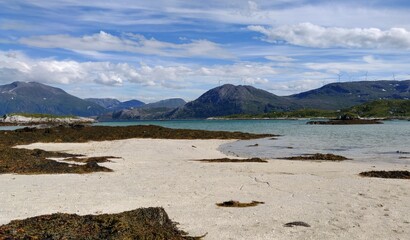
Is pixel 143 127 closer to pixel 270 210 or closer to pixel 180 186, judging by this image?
pixel 180 186

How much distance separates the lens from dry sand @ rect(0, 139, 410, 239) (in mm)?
11633

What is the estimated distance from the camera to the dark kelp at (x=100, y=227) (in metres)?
9.45

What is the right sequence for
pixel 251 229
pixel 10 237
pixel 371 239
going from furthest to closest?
1. pixel 251 229
2. pixel 371 239
3. pixel 10 237

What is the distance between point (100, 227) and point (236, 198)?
7557 mm

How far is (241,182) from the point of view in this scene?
21156mm

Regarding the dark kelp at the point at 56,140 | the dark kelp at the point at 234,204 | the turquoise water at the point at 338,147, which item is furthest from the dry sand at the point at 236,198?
the turquoise water at the point at 338,147

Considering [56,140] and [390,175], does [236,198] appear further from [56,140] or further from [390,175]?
[56,140]

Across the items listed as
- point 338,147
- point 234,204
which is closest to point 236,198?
point 234,204

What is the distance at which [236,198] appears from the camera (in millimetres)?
16531

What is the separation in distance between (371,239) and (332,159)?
2596 centimetres

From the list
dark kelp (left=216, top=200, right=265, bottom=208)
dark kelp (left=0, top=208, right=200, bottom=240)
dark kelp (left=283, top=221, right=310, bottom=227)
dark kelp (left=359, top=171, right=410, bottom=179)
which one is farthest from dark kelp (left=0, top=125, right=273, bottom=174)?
dark kelp (left=359, top=171, right=410, bottom=179)

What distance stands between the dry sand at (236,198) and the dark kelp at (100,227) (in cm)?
104

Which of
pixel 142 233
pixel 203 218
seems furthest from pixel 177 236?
pixel 203 218

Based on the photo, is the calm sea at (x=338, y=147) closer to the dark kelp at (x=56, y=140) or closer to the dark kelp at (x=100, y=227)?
the dark kelp at (x=56, y=140)
